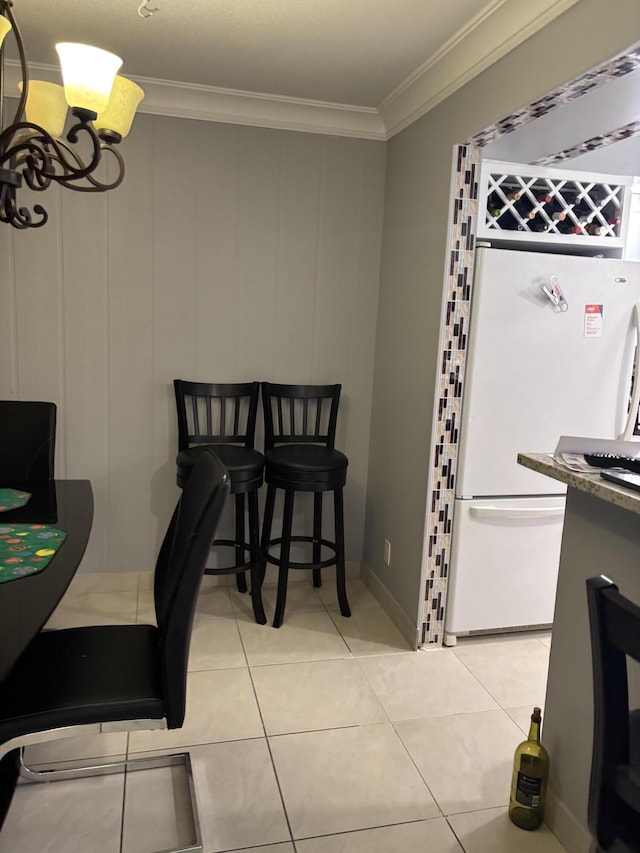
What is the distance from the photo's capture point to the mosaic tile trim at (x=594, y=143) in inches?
94.7

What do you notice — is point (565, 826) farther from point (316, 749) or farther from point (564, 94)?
point (564, 94)

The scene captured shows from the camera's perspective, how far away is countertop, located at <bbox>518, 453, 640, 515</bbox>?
1.51 meters

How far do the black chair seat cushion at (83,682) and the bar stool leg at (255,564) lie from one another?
1.24 meters

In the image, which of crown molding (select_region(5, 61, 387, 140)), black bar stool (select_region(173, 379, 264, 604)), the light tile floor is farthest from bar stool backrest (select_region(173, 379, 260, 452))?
crown molding (select_region(5, 61, 387, 140))

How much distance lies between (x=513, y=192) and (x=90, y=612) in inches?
102

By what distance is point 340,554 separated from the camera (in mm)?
3195

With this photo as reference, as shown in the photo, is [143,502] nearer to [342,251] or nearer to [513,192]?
[342,251]

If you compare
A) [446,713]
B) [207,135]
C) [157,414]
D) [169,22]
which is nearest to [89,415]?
[157,414]

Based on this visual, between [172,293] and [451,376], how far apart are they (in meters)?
1.37

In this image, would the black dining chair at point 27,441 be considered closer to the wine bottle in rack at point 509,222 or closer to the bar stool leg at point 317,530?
the bar stool leg at point 317,530

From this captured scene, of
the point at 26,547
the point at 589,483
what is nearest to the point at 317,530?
the point at 26,547

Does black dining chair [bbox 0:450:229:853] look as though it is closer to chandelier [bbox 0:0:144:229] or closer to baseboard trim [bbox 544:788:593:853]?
chandelier [bbox 0:0:144:229]

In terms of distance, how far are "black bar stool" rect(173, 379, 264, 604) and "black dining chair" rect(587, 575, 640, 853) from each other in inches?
81.5

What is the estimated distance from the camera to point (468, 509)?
2.86m
